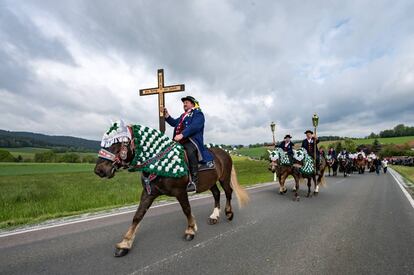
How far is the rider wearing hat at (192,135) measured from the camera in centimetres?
458

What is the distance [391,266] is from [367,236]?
1.42 m

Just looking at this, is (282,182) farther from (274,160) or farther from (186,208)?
(186,208)

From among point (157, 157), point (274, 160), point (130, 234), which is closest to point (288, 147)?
point (274, 160)

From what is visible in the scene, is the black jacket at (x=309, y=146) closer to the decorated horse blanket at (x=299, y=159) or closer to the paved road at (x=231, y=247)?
the decorated horse blanket at (x=299, y=159)

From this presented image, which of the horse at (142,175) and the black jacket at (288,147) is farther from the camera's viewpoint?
the black jacket at (288,147)

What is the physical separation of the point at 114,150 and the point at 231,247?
236 centimetres

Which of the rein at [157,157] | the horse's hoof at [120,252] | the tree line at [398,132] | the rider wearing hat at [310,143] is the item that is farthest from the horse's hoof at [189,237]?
the tree line at [398,132]

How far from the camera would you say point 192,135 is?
475cm

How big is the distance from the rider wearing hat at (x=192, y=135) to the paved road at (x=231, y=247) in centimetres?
115

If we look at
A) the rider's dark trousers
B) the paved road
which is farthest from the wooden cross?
the rider's dark trousers

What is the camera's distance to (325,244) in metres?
4.16

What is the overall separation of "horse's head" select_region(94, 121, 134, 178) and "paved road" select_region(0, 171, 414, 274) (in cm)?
126

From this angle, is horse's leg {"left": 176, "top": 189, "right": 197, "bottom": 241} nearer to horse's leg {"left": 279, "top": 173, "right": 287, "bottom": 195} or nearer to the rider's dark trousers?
the rider's dark trousers

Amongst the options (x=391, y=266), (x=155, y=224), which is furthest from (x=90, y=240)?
(x=391, y=266)
